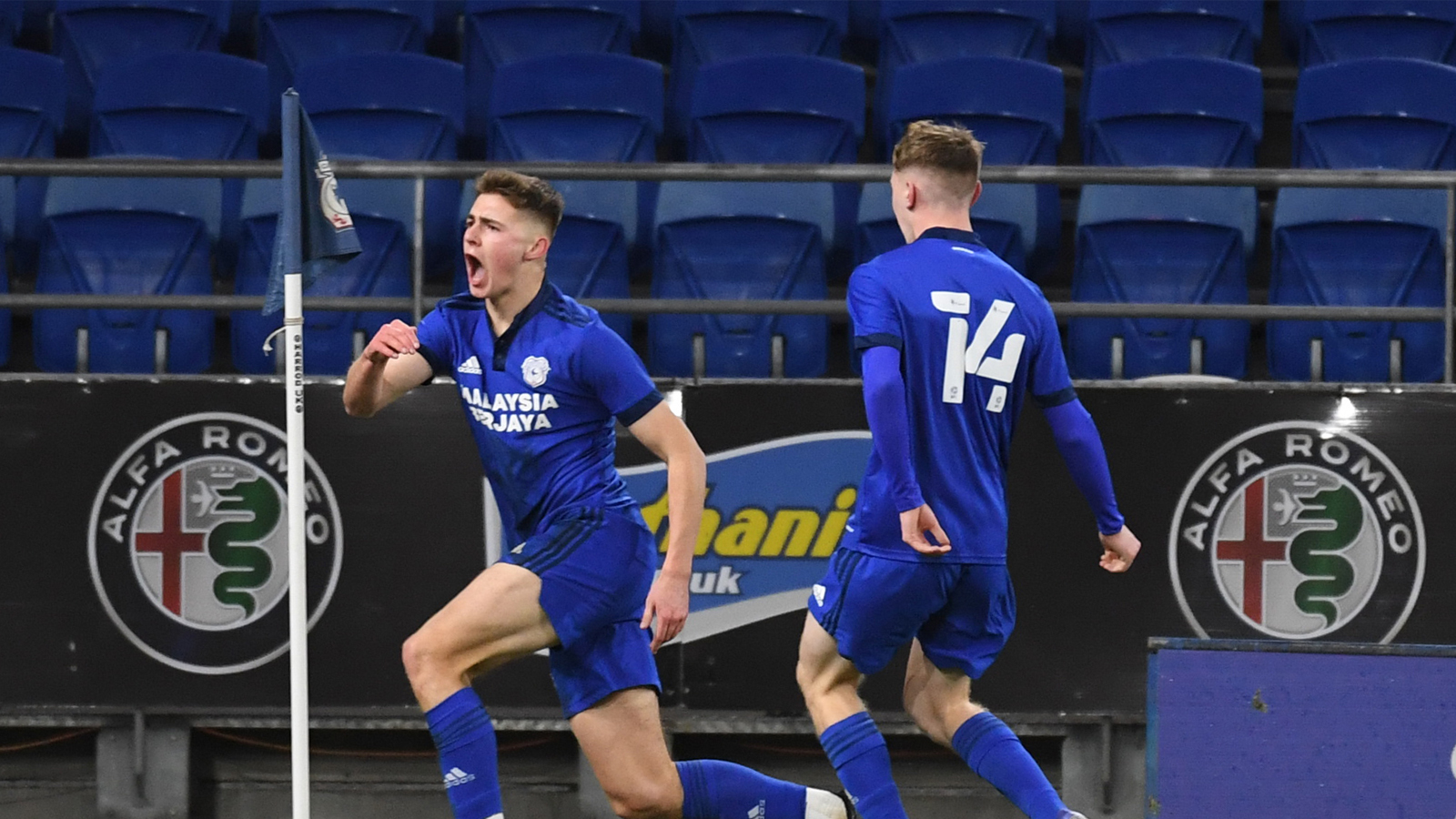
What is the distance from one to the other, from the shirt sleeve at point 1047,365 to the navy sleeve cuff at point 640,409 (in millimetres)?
1063

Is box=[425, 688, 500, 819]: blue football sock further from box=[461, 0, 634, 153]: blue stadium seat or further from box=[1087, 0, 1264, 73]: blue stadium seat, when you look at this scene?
box=[1087, 0, 1264, 73]: blue stadium seat

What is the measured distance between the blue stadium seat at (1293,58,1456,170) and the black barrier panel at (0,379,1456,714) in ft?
6.66

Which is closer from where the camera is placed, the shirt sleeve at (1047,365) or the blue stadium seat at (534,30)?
the shirt sleeve at (1047,365)

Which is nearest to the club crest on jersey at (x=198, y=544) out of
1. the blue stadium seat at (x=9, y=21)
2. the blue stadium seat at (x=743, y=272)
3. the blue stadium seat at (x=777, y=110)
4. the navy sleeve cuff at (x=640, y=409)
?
the blue stadium seat at (x=743, y=272)

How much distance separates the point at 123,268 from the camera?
7.58 m

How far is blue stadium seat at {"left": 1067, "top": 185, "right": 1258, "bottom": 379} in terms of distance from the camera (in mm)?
7484

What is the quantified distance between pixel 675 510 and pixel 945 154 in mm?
1236

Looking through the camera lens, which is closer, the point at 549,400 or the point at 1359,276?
the point at 549,400

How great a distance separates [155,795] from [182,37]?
14.1ft

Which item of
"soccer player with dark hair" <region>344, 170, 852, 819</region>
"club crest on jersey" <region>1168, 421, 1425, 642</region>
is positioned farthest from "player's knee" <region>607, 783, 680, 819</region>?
"club crest on jersey" <region>1168, 421, 1425, 642</region>

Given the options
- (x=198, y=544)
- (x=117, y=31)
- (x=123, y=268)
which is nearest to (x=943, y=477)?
(x=198, y=544)

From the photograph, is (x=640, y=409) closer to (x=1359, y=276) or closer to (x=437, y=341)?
(x=437, y=341)

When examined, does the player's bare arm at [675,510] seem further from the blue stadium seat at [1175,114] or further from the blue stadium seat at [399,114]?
the blue stadium seat at [1175,114]

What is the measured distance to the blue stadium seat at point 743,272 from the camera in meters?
7.40
